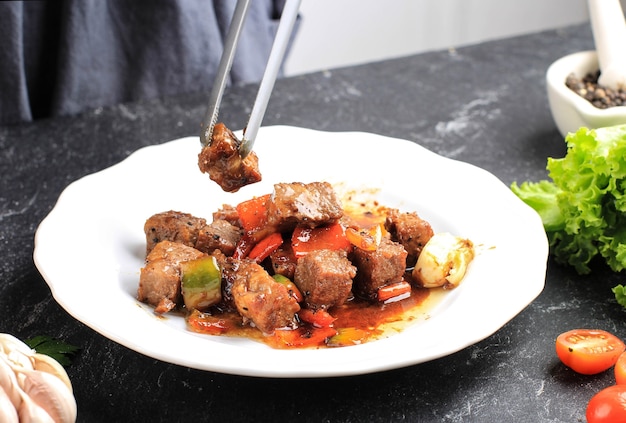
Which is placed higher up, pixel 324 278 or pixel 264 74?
pixel 264 74

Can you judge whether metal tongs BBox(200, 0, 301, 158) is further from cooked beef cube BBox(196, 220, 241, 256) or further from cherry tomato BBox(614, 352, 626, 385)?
cherry tomato BBox(614, 352, 626, 385)

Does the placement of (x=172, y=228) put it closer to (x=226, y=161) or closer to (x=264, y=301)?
(x=226, y=161)

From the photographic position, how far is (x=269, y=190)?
10.8 ft

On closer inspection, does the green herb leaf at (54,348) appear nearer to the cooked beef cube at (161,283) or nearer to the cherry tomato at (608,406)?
the cooked beef cube at (161,283)

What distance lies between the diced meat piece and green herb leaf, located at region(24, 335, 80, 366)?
2.47 ft

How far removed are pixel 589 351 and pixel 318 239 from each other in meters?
0.92

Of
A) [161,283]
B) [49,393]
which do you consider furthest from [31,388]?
[161,283]

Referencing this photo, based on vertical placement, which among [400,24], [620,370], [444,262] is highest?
[620,370]

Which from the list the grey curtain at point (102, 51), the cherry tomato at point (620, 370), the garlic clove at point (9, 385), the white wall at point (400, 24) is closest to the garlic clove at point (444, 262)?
the cherry tomato at point (620, 370)

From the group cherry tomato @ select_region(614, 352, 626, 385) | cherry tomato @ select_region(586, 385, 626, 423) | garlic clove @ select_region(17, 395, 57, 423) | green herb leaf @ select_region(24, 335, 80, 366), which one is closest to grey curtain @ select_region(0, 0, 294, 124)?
green herb leaf @ select_region(24, 335, 80, 366)

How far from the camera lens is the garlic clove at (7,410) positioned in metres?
1.88

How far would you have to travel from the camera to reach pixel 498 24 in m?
7.85

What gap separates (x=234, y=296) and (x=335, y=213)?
45 centimetres

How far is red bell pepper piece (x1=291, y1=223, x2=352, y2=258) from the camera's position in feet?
8.97
